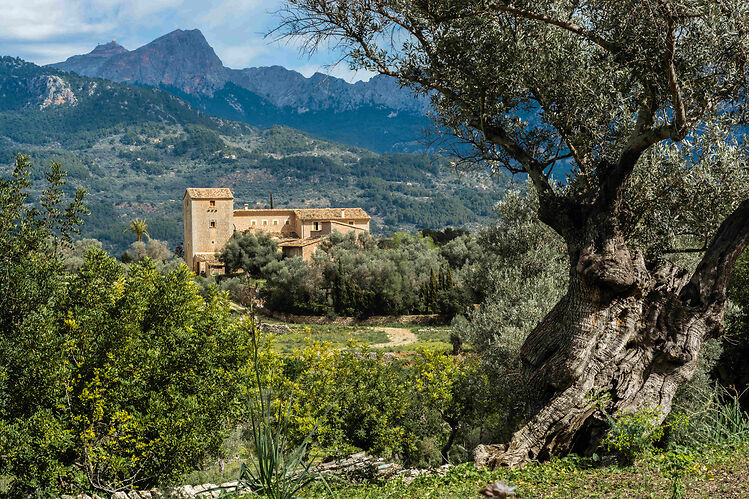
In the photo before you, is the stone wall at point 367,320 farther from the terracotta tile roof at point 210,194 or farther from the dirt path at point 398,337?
the terracotta tile roof at point 210,194

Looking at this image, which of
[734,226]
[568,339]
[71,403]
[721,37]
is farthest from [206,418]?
[721,37]

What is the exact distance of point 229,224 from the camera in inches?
2569

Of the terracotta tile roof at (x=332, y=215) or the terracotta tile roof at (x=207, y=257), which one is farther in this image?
the terracotta tile roof at (x=332, y=215)

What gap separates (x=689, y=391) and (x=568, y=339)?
9.94 feet

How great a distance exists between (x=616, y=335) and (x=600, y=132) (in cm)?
322

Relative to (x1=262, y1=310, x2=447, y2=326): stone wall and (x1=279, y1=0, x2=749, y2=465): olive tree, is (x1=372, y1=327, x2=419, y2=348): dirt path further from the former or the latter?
(x1=279, y1=0, x2=749, y2=465): olive tree

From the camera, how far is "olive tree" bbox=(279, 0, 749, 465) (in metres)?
6.65

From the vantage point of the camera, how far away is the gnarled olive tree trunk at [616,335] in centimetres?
662

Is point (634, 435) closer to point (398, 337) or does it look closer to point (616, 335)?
point (616, 335)

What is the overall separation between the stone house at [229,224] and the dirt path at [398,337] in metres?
21.8

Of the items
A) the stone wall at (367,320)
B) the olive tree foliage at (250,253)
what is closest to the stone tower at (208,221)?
the olive tree foliage at (250,253)

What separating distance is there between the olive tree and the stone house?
52.2 m

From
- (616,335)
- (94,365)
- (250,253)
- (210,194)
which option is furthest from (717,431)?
(210,194)

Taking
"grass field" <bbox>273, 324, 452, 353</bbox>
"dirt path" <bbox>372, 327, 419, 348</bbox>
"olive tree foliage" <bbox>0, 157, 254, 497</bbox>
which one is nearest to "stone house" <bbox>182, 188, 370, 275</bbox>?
"grass field" <bbox>273, 324, 452, 353</bbox>
